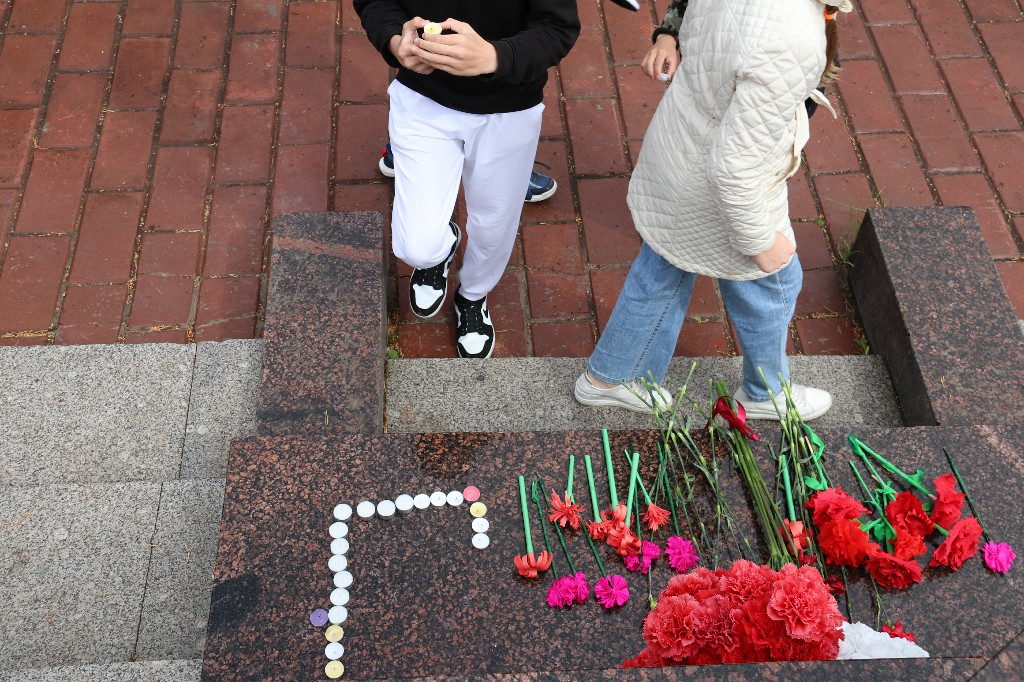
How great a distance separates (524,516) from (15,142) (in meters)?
2.64

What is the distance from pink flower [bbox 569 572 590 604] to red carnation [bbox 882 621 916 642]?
61cm

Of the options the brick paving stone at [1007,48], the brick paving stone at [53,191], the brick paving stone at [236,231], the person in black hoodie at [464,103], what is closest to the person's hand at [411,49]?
the person in black hoodie at [464,103]

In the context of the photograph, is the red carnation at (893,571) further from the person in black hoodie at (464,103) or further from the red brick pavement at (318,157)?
the person in black hoodie at (464,103)

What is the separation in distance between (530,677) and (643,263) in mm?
1215

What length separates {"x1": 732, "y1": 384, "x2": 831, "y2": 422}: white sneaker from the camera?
8.73 ft

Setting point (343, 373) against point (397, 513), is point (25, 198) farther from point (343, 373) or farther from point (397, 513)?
point (397, 513)

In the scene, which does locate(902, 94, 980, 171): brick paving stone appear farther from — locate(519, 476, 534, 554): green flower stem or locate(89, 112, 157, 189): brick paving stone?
locate(89, 112, 157, 189): brick paving stone

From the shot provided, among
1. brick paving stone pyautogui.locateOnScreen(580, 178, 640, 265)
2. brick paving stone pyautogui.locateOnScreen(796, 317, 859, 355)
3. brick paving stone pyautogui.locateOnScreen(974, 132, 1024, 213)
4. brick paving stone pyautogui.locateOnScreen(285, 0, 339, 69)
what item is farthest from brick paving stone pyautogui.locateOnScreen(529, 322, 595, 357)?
brick paving stone pyautogui.locateOnScreen(974, 132, 1024, 213)

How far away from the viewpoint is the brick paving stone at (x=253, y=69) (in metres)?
3.62

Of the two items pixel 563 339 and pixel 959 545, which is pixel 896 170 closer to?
pixel 563 339

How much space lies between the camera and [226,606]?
74.9 inches

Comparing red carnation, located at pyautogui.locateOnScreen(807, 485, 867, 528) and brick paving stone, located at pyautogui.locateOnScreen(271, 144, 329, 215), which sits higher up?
red carnation, located at pyautogui.locateOnScreen(807, 485, 867, 528)

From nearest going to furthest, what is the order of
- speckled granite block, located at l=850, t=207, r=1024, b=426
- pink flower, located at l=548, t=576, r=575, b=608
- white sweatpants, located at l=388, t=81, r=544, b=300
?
pink flower, located at l=548, t=576, r=575, b=608, white sweatpants, located at l=388, t=81, r=544, b=300, speckled granite block, located at l=850, t=207, r=1024, b=426

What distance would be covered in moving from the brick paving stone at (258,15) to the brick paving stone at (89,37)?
1.70ft
